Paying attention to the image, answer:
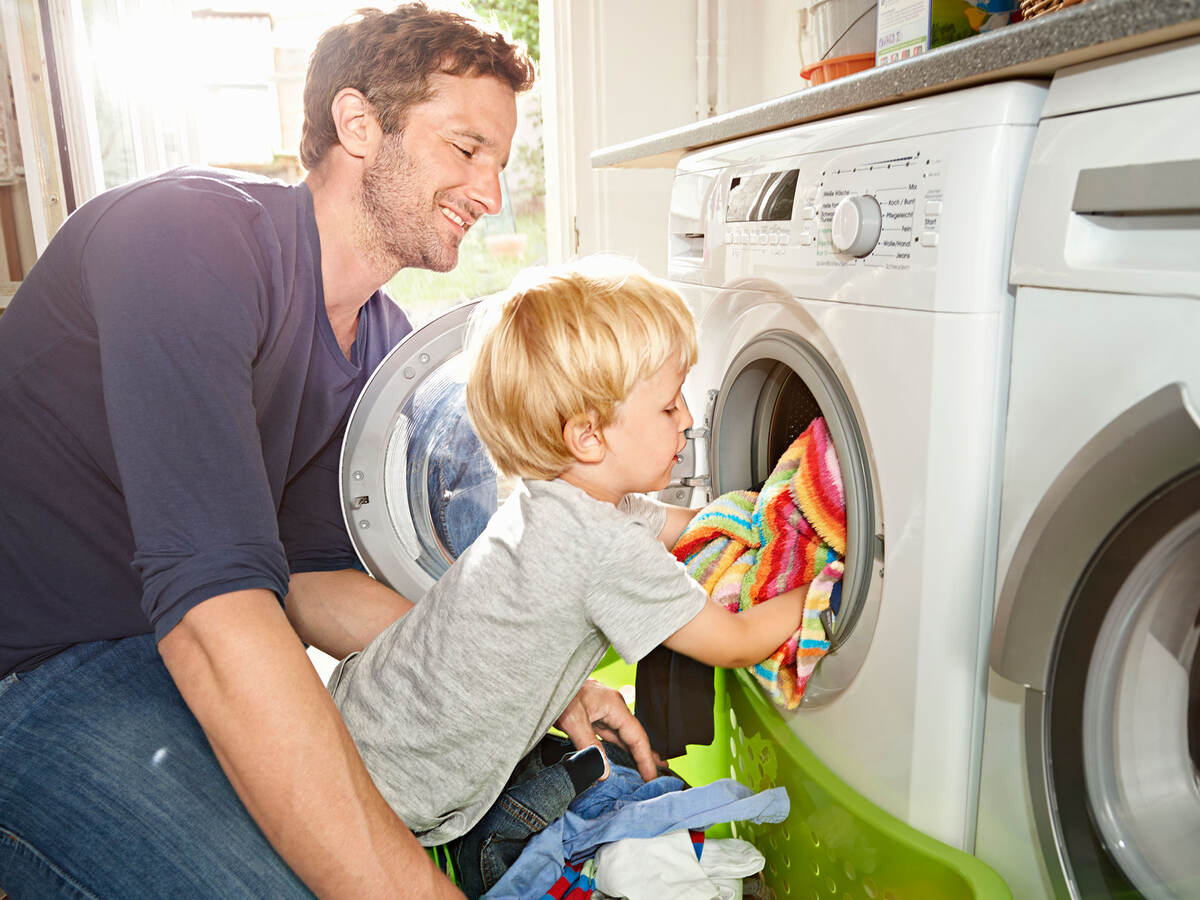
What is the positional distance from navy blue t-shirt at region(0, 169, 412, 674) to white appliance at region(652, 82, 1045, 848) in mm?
591

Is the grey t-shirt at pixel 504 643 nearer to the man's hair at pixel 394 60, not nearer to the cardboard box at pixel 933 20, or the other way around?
the man's hair at pixel 394 60

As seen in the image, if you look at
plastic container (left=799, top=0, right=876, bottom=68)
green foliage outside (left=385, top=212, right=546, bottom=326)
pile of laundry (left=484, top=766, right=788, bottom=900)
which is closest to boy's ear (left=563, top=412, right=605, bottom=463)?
pile of laundry (left=484, top=766, right=788, bottom=900)

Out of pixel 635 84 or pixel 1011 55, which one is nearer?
pixel 1011 55

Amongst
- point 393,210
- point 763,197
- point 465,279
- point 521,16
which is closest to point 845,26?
point 763,197

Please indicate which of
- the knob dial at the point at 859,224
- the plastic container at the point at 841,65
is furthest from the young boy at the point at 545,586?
the plastic container at the point at 841,65

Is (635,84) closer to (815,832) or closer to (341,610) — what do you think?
(341,610)

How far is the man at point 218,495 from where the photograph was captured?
0.84 m

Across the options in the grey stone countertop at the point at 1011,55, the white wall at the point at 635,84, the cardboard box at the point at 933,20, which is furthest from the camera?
the white wall at the point at 635,84

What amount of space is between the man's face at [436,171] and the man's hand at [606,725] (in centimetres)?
70

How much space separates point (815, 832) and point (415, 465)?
2.72 ft

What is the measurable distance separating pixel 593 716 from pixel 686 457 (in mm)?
402

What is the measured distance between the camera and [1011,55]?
0.70 m

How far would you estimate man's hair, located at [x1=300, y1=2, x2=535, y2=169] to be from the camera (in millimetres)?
1271

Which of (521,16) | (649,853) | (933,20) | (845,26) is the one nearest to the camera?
(649,853)
